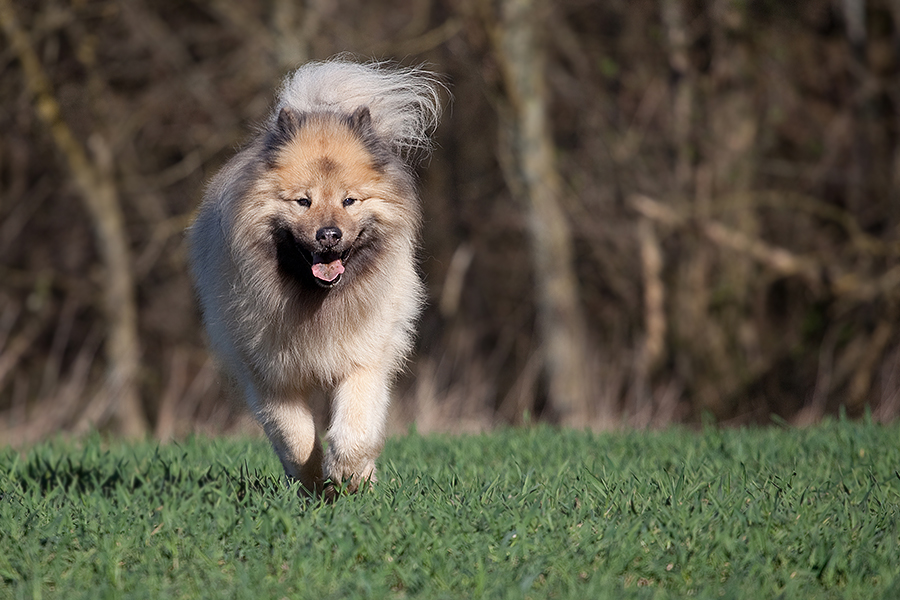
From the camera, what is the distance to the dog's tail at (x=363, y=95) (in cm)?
548

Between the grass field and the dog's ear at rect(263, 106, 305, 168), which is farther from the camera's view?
the dog's ear at rect(263, 106, 305, 168)

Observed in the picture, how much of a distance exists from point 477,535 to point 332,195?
1.75 meters

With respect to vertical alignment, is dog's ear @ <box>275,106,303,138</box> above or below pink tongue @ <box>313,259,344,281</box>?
above

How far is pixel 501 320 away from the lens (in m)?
15.6

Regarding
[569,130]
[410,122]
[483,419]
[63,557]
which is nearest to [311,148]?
[410,122]

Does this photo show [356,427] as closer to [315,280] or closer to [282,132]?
[315,280]

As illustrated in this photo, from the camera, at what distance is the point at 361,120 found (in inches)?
198

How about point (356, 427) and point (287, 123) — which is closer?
point (356, 427)

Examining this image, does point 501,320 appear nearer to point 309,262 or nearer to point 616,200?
point 616,200

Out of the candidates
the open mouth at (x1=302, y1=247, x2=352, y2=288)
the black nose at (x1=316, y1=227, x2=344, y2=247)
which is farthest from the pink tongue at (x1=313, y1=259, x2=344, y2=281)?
the black nose at (x1=316, y1=227, x2=344, y2=247)

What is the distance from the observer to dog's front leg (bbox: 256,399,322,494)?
481cm

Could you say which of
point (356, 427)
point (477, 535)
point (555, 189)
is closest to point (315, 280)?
point (356, 427)

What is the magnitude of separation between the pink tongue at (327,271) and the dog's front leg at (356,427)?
0.56 metres

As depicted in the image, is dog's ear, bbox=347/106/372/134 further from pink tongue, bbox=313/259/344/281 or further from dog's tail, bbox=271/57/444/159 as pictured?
pink tongue, bbox=313/259/344/281
